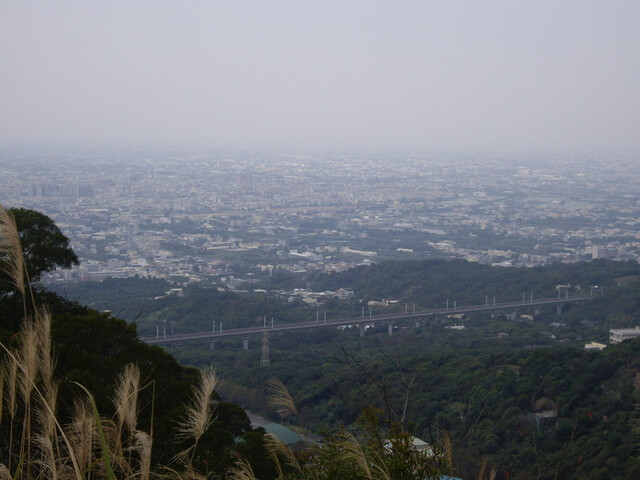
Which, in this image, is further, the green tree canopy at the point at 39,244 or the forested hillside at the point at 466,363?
the forested hillside at the point at 466,363

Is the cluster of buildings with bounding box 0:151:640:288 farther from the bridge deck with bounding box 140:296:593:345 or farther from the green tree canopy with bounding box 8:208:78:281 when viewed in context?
the green tree canopy with bounding box 8:208:78:281

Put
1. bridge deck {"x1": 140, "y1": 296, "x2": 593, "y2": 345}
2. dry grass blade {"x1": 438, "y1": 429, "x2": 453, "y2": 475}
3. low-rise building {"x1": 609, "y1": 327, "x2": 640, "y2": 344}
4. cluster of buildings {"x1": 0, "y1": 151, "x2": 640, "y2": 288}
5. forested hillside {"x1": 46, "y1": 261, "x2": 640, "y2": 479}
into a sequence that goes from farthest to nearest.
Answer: cluster of buildings {"x1": 0, "y1": 151, "x2": 640, "y2": 288} → bridge deck {"x1": 140, "y1": 296, "x2": 593, "y2": 345} → low-rise building {"x1": 609, "y1": 327, "x2": 640, "y2": 344} → forested hillside {"x1": 46, "y1": 261, "x2": 640, "y2": 479} → dry grass blade {"x1": 438, "y1": 429, "x2": 453, "y2": 475}

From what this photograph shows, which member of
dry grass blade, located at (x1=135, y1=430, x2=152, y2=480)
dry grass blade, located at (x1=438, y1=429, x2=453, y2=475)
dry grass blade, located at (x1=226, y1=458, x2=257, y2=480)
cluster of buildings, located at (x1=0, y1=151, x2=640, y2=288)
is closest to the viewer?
dry grass blade, located at (x1=135, y1=430, x2=152, y2=480)

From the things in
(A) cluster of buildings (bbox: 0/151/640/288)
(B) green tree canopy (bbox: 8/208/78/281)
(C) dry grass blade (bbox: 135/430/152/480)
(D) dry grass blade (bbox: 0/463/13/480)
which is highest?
(C) dry grass blade (bbox: 135/430/152/480)

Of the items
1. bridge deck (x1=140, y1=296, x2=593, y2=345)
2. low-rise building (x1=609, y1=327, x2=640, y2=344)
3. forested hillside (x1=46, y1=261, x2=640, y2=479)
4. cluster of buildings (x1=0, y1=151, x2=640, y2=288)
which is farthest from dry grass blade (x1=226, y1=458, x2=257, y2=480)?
cluster of buildings (x1=0, y1=151, x2=640, y2=288)

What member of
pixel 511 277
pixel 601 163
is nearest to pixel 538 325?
pixel 511 277

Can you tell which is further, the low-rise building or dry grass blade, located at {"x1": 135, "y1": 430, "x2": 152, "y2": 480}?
the low-rise building

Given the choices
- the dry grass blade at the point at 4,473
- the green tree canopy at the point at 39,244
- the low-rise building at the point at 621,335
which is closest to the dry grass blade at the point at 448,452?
the dry grass blade at the point at 4,473

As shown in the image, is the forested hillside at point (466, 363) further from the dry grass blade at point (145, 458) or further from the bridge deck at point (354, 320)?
the dry grass blade at point (145, 458)

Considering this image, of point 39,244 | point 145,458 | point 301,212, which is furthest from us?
point 301,212

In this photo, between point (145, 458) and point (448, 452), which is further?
point (448, 452)

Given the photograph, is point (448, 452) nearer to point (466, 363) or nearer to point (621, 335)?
point (466, 363)

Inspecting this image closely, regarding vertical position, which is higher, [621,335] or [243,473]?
[243,473]

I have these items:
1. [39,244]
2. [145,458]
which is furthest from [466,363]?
[145,458]
